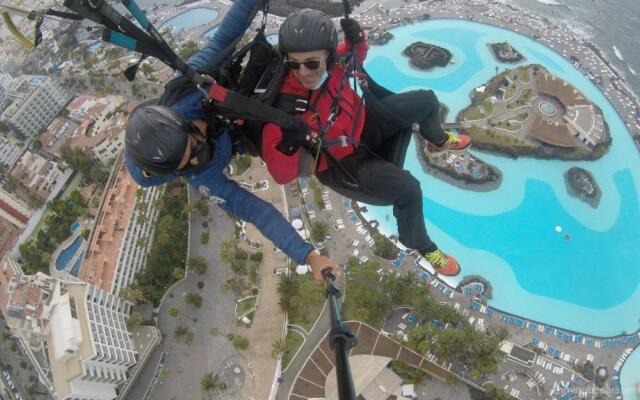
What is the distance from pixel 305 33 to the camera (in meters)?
3.52

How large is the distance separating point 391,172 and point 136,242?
440 inches

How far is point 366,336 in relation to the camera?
11.2 meters

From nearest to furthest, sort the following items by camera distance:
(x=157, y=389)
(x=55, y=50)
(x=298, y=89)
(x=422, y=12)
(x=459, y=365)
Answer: (x=298, y=89)
(x=459, y=365)
(x=157, y=389)
(x=422, y=12)
(x=55, y=50)

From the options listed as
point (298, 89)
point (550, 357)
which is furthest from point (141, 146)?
point (550, 357)

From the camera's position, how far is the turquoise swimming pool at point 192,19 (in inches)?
889

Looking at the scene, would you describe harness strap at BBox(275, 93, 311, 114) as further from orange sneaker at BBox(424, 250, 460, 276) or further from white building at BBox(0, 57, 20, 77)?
white building at BBox(0, 57, 20, 77)

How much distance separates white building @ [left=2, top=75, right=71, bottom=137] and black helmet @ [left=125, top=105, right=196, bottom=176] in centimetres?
1853

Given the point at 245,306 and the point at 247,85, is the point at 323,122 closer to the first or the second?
the point at 247,85

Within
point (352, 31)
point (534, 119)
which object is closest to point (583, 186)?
point (534, 119)

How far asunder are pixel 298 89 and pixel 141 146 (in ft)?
4.91

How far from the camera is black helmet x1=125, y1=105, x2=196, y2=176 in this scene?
3.10m

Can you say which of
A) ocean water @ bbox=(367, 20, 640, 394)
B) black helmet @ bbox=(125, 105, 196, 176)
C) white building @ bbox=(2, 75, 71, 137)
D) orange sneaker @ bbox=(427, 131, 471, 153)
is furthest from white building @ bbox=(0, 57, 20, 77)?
orange sneaker @ bbox=(427, 131, 471, 153)

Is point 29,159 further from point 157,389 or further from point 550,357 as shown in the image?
point 550,357

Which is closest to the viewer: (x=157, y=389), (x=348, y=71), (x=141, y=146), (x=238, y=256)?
(x=141, y=146)
